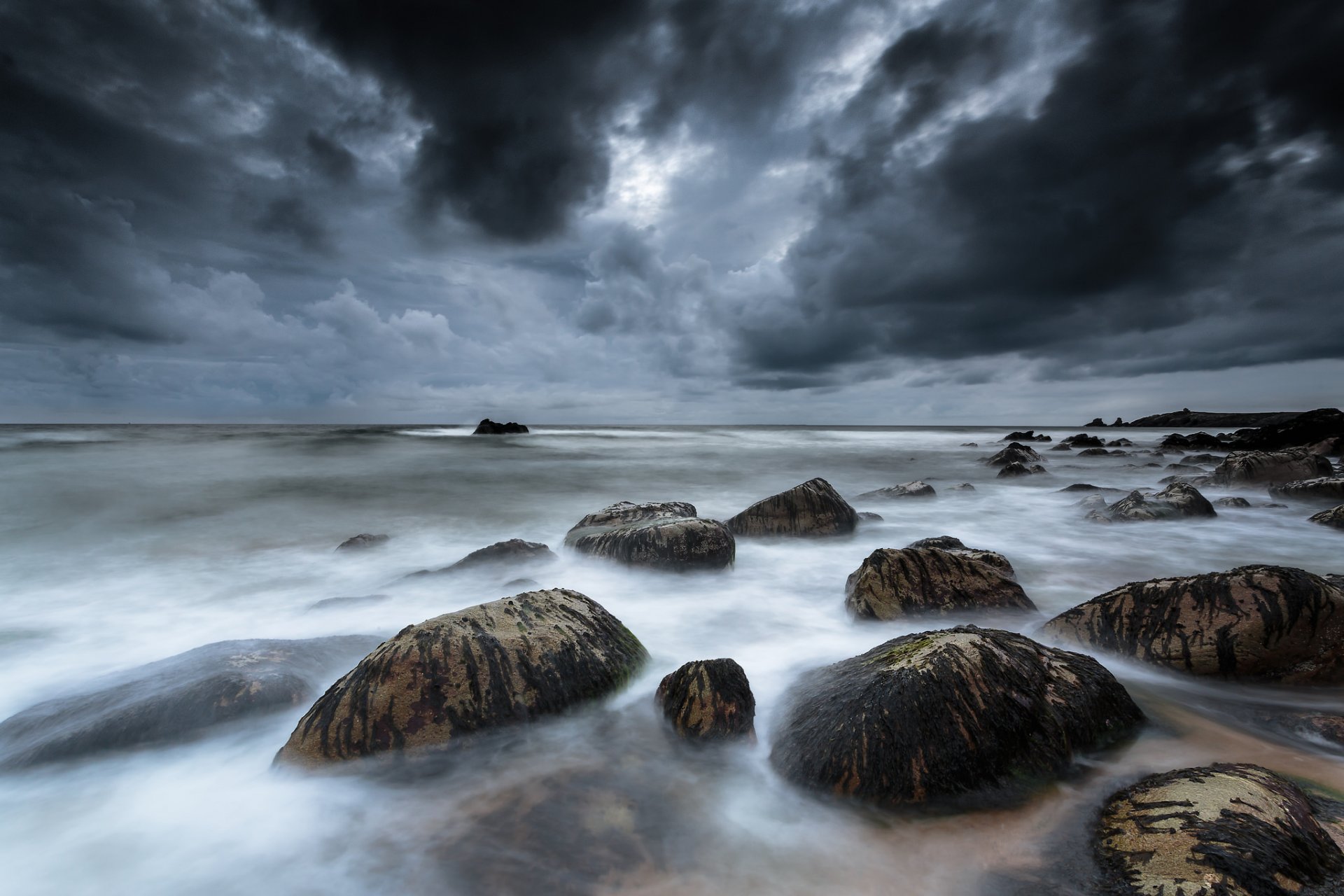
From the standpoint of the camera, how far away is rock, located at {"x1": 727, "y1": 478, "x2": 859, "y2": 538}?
7.88 metres

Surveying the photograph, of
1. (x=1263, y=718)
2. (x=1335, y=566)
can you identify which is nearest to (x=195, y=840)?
(x=1263, y=718)

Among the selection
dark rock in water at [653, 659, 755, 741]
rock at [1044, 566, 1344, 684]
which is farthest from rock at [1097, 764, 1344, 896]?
rock at [1044, 566, 1344, 684]

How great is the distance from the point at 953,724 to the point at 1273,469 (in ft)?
49.0

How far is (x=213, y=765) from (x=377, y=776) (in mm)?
960

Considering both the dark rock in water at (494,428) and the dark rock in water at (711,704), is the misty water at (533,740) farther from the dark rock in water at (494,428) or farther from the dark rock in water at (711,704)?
the dark rock in water at (494,428)

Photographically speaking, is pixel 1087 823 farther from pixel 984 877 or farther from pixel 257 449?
pixel 257 449

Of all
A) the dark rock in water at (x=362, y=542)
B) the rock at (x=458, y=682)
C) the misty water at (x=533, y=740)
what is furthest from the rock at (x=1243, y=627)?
the dark rock in water at (x=362, y=542)

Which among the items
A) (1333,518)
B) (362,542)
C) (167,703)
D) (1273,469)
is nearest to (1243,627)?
(167,703)

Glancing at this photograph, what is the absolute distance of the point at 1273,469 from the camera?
11.9 meters

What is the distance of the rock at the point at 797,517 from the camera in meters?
7.88

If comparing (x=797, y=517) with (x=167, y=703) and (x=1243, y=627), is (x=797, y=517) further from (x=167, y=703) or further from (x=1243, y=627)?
(x=167, y=703)

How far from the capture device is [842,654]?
4059mm

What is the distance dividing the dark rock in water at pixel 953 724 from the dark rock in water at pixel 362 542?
282 inches

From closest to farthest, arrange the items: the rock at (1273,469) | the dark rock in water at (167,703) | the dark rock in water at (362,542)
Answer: the dark rock in water at (167,703) → the dark rock in water at (362,542) → the rock at (1273,469)
